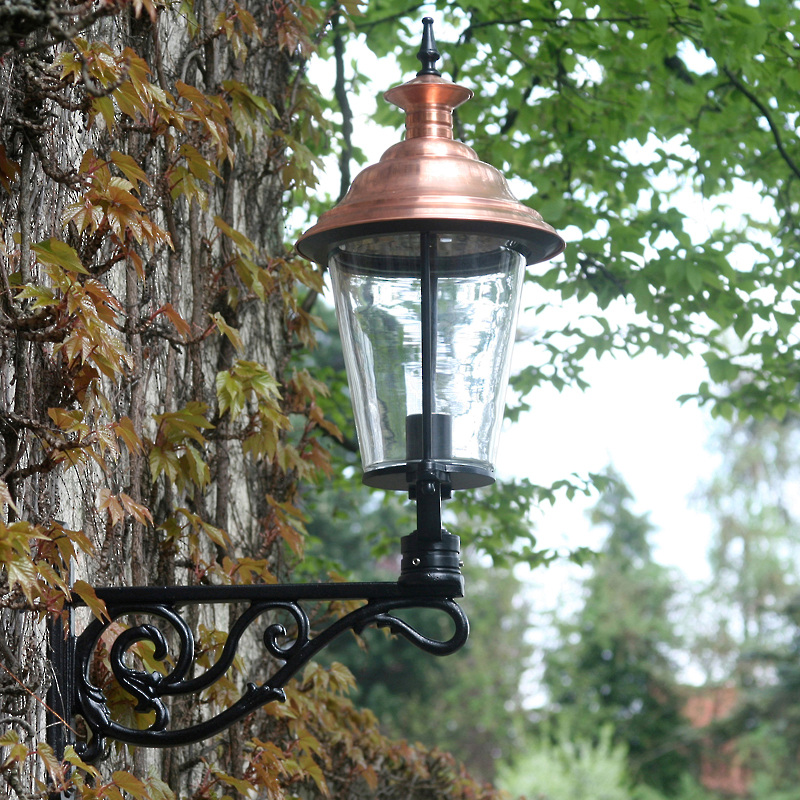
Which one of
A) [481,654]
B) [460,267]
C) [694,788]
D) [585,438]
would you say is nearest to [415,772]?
[460,267]

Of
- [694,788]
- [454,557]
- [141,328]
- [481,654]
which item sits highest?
[141,328]

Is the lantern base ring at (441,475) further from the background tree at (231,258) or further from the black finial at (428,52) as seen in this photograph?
the black finial at (428,52)

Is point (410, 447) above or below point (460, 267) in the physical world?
below

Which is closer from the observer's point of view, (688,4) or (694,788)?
(688,4)

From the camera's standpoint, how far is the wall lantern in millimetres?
1744

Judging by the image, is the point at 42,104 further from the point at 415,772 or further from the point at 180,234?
the point at 415,772

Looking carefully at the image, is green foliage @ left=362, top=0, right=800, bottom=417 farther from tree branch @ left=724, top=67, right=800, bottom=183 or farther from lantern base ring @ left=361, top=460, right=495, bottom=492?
lantern base ring @ left=361, top=460, right=495, bottom=492

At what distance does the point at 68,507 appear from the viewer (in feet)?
6.59

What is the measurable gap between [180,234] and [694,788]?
658 inches

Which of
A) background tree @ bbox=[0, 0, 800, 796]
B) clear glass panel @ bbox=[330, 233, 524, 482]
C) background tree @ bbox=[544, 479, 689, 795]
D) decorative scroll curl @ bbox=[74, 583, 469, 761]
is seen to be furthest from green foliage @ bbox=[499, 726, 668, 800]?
clear glass panel @ bbox=[330, 233, 524, 482]

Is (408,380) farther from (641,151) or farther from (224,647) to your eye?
(641,151)

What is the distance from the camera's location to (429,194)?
1699 millimetres

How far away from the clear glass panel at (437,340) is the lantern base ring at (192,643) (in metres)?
0.24

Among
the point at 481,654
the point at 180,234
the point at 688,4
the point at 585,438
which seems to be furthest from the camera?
the point at 585,438
